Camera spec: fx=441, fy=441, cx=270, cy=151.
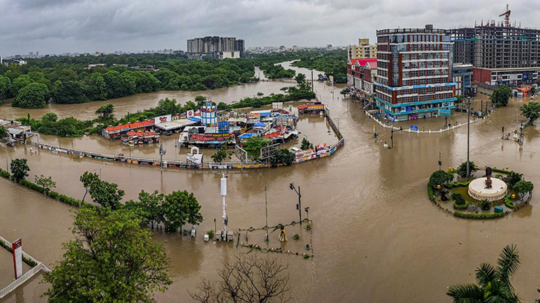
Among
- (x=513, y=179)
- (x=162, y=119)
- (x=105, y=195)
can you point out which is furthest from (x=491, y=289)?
(x=162, y=119)

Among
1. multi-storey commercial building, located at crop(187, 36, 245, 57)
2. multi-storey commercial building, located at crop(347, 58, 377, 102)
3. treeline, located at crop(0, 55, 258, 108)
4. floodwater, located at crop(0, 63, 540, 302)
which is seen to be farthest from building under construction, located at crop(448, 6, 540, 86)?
multi-storey commercial building, located at crop(187, 36, 245, 57)

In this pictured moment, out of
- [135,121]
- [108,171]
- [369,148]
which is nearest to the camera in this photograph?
[108,171]

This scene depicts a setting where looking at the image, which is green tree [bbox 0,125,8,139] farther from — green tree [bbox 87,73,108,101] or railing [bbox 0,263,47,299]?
railing [bbox 0,263,47,299]

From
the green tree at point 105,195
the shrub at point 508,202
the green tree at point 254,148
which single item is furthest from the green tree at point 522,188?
the green tree at point 105,195

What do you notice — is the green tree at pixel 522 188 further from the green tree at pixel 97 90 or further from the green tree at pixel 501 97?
the green tree at pixel 97 90

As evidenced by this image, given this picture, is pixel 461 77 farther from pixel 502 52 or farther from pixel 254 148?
pixel 254 148

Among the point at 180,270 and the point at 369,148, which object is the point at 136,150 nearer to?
the point at 369,148

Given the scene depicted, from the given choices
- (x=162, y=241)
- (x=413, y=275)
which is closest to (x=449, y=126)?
(x=413, y=275)
